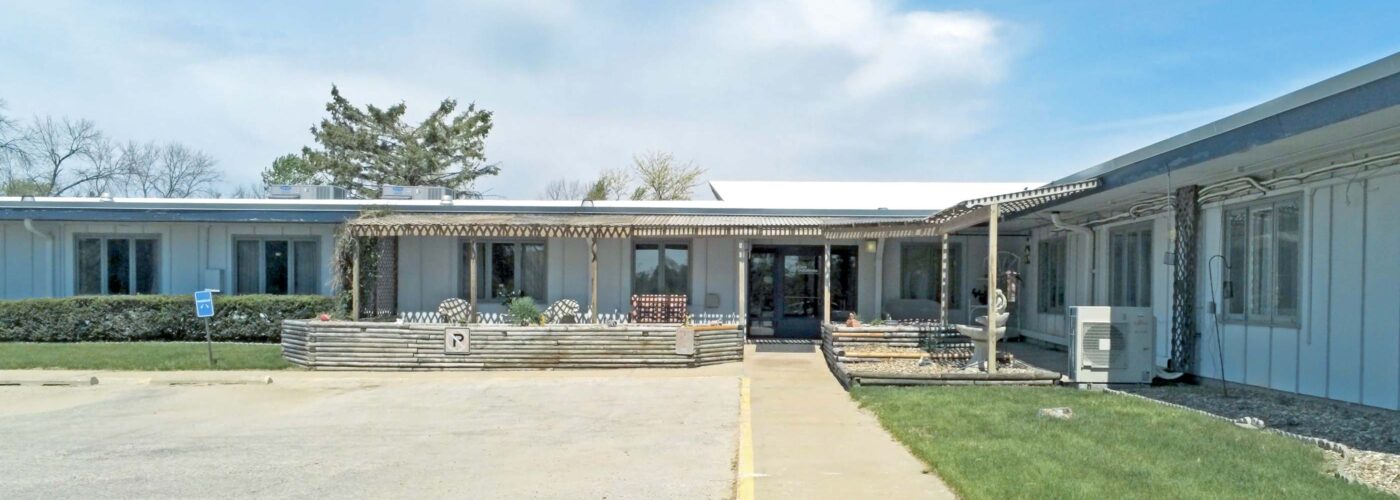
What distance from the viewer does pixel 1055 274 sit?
19125mm

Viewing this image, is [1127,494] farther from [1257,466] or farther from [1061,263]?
[1061,263]

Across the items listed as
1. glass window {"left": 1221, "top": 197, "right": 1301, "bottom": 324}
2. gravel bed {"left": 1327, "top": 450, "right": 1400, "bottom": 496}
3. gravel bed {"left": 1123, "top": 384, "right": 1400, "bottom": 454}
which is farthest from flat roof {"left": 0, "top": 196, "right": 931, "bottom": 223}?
gravel bed {"left": 1327, "top": 450, "right": 1400, "bottom": 496}

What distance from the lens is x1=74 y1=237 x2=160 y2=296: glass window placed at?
20938 millimetres

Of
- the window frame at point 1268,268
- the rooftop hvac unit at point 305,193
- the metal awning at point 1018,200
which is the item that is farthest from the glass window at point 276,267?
the window frame at point 1268,268

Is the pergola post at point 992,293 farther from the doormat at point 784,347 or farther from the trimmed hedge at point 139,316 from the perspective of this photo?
the trimmed hedge at point 139,316

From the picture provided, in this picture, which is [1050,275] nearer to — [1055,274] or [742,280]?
[1055,274]

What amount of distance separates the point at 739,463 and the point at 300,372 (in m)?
10.1

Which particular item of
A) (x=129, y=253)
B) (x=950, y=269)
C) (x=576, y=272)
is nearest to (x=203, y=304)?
(x=129, y=253)

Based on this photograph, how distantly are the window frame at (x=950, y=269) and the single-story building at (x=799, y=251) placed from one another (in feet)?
0.11

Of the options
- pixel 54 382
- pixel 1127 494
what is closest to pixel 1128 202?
pixel 1127 494

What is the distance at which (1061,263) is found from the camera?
1886 centimetres

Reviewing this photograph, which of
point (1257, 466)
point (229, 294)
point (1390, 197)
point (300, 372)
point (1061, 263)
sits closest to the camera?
point (1257, 466)

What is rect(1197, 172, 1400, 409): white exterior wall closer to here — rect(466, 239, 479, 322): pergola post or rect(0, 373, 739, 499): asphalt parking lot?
rect(0, 373, 739, 499): asphalt parking lot

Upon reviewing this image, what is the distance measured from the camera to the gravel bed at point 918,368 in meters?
13.1
